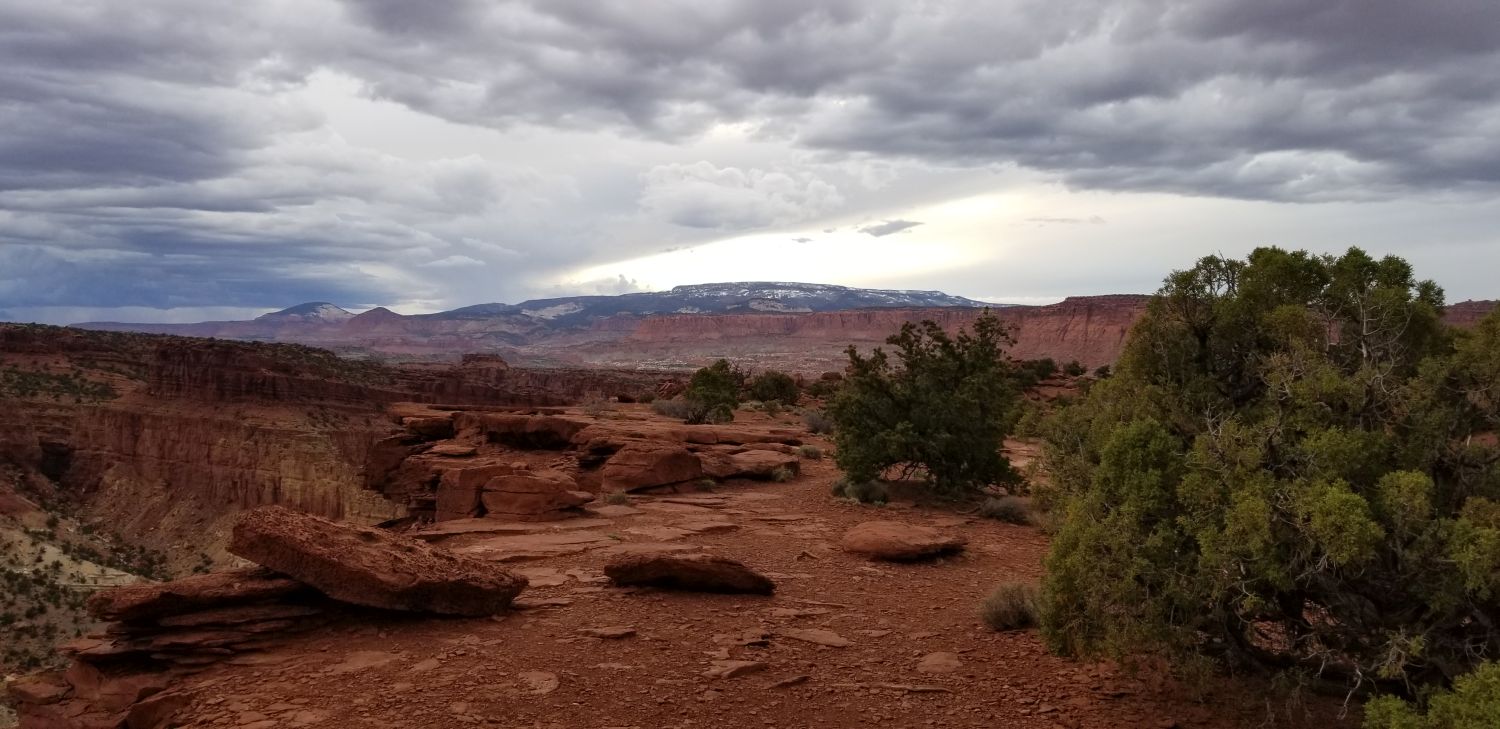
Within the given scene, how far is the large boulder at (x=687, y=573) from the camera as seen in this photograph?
9.91m

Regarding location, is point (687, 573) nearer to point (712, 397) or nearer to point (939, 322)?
point (712, 397)

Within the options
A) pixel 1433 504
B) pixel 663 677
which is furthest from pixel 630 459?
pixel 1433 504

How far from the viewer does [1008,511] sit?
15.4m

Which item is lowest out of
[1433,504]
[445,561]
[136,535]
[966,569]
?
[136,535]

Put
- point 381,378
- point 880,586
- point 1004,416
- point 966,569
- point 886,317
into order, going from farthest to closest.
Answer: point 886,317 → point 381,378 → point 1004,416 → point 966,569 → point 880,586

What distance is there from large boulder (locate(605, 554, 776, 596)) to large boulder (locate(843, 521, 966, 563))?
7.88ft

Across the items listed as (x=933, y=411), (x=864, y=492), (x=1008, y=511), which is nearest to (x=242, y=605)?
(x=864, y=492)

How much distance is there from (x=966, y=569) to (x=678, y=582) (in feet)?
13.7

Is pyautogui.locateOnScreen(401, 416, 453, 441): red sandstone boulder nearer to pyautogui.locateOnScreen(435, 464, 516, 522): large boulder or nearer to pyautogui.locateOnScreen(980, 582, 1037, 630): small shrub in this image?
pyautogui.locateOnScreen(435, 464, 516, 522): large boulder

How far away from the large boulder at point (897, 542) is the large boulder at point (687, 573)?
94.5 inches

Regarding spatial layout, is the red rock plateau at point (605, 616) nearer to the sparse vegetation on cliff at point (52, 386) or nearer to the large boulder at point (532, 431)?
the large boulder at point (532, 431)

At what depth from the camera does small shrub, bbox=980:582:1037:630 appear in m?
8.88

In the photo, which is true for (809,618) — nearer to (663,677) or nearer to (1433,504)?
(663,677)

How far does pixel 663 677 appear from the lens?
7.56 metres
